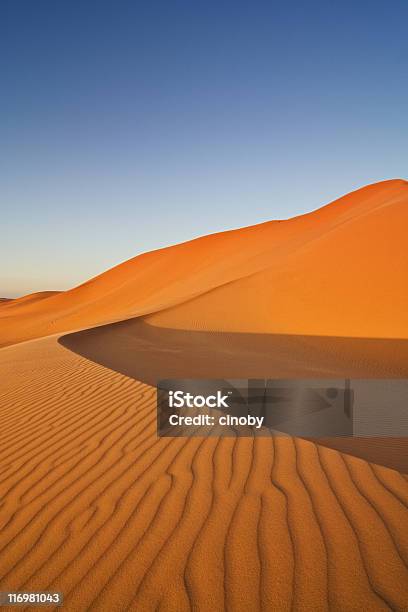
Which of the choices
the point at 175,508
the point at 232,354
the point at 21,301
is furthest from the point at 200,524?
the point at 21,301

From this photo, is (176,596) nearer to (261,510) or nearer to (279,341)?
(261,510)

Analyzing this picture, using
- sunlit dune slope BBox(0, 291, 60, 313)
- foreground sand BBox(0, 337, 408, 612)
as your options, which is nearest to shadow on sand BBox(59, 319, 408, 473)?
foreground sand BBox(0, 337, 408, 612)

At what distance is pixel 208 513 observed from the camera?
283cm

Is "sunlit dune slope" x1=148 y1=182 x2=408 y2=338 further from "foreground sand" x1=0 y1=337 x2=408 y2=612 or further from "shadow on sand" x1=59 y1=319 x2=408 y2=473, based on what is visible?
"foreground sand" x1=0 y1=337 x2=408 y2=612

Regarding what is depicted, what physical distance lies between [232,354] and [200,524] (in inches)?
327

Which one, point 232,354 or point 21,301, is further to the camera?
point 21,301

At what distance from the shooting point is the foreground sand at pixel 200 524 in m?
2.19

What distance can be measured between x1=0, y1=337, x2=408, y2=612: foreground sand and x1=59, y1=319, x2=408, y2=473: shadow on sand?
1324 mm

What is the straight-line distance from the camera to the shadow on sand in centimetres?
842

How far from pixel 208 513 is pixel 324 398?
4079mm

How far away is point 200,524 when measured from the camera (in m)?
2.71

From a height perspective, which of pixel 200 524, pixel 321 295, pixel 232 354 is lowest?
pixel 200 524

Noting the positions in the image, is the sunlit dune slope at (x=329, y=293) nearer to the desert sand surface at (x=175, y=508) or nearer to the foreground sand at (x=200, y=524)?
the desert sand surface at (x=175, y=508)

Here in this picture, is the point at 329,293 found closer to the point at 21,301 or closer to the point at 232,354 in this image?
the point at 232,354
